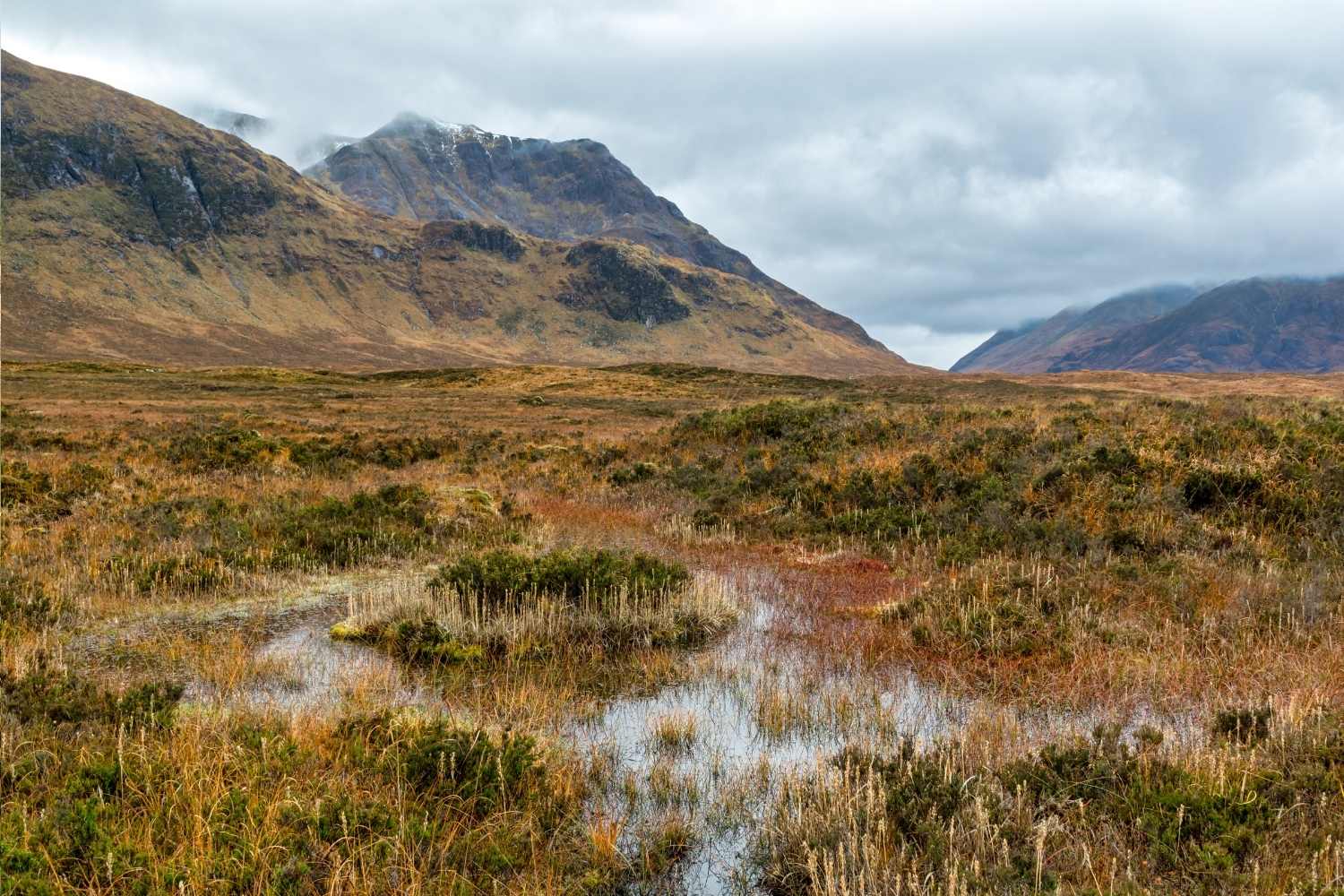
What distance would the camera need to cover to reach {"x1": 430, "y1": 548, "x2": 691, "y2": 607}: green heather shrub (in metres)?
8.47

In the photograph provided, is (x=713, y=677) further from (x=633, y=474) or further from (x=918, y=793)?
(x=633, y=474)

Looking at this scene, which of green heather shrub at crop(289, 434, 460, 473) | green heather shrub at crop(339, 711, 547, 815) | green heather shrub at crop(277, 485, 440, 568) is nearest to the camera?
green heather shrub at crop(339, 711, 547, 815)

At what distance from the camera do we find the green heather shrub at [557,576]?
847 centimetres

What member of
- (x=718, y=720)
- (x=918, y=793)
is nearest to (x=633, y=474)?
(x=718, y=720)

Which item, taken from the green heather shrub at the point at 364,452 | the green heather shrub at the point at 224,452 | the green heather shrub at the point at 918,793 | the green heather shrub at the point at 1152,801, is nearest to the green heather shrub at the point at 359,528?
the green heather shrub at the point at 364,452

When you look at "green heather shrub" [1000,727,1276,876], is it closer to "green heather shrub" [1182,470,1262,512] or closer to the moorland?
the moorland

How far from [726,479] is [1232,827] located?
13.8 meters

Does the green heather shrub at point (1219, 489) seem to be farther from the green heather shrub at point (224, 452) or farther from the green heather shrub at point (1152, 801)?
the green heather shrub at point (224, 452)

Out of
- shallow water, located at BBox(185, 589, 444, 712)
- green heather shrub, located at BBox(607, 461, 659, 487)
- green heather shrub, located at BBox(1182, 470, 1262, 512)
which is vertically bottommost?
shallow water, located at BBox(185, 589, 444, 712)

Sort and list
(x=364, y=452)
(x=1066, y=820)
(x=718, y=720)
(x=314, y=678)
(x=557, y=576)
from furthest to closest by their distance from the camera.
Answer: (x=364, y=452)
(x=557, y=576)
(x=314, y=678)
(x=718, y=720)
(x=1066, y=820)

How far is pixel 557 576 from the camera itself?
881 centimetres

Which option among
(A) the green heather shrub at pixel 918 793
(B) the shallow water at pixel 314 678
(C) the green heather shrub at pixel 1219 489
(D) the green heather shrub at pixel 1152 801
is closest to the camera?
(D) the green heather shrub at pixel 1152 801

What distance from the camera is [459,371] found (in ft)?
312

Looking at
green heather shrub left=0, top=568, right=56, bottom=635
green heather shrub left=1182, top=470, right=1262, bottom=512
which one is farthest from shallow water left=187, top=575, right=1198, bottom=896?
green heather shrub left=1182, top=470, right=1262, bottom=512
